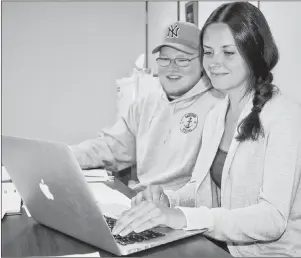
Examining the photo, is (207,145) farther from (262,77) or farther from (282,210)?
(282,210)

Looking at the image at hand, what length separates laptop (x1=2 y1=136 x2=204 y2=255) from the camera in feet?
2.31

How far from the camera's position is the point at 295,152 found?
98cm

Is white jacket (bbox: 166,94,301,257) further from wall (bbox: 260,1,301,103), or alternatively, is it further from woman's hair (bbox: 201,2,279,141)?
wall (bbox: 260,1,301,103)

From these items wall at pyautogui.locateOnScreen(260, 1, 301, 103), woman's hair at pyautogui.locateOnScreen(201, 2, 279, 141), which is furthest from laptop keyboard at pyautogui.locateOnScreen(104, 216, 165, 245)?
wall at pyautogui.locateOnScreen(260, 1, 301, 103)

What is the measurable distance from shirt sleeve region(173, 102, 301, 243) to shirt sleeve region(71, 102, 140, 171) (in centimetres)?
106

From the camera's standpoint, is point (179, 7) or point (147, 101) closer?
point (147, 101)

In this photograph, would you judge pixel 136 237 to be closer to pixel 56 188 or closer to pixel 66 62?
pixel 56 188

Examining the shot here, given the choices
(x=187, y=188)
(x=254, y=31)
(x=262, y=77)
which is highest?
(x=254, y=31)

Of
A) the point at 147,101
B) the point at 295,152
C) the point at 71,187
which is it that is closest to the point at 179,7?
the point at 147,101

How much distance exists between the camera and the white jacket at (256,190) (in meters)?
0.89

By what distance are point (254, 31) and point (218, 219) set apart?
581 mm

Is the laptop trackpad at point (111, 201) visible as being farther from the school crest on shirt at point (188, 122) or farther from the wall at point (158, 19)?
the wall at point (158, 19)

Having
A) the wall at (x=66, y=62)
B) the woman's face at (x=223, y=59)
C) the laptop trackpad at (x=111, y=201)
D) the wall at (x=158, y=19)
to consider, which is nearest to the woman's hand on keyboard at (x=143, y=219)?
the laptop trackpad at (x=111, y=201)

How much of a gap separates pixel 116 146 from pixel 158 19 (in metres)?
1.69
